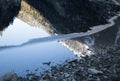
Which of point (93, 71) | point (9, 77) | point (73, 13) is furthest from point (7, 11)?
point (9, 77)

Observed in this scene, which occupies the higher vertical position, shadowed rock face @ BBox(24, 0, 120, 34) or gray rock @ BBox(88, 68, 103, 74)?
shadowed rock face @ BBox(24, 0, 120, 34)

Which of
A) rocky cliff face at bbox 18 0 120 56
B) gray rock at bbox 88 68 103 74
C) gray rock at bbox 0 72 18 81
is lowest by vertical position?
gray rock at bbox 88 68 103 74

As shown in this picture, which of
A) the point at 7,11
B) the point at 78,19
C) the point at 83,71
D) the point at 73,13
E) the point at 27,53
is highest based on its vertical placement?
the point at 7,11

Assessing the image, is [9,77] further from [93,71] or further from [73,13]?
[73,13]

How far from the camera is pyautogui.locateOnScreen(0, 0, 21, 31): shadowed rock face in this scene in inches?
1621

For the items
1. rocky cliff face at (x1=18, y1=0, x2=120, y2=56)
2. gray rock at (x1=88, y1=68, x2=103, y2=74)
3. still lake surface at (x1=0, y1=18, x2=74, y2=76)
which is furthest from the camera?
rocky cliff face at (x1=18, y1=0, x2=120, y2=56)

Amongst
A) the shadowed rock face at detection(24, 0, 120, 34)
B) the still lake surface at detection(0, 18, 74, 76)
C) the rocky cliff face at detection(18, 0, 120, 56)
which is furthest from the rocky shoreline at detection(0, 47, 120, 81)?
the shadowed rock face at detection(24, 0, 120, 34)

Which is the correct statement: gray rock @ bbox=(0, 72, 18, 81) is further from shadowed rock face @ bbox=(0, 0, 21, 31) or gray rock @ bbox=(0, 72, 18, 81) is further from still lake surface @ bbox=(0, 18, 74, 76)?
shadowed rock face @ bbox=(0, 0, 21, 31)

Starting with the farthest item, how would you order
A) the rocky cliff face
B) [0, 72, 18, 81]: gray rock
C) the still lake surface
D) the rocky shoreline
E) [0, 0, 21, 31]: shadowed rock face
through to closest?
[0, 0, 21, 31]: shadowed rock face
the rocky cliff face
the still lake surface
the rocky shoreline
[0, 72, 18, 81]: gray rock

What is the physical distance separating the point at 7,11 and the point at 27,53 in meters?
21.1

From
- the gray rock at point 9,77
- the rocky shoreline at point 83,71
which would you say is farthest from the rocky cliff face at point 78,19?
the gray rock at point 9,77

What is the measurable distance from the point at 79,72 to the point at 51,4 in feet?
111

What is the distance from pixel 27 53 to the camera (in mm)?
28000

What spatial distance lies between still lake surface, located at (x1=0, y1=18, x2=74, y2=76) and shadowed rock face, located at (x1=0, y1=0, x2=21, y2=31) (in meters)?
4.91
